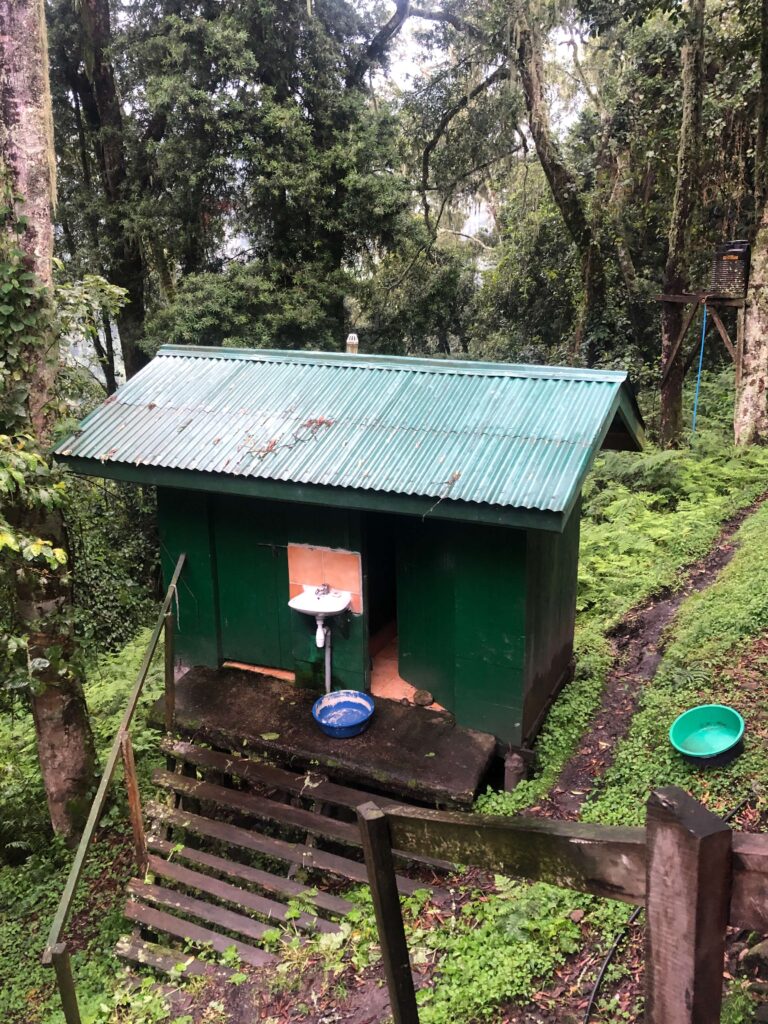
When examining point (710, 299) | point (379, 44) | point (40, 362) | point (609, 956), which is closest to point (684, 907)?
point (609, 956)

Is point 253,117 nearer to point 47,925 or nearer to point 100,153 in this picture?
point 100,153

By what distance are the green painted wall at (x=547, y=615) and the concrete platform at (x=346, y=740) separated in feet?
2.24

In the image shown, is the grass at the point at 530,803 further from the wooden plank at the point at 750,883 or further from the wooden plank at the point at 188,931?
the wooden plank at the point at 750,883

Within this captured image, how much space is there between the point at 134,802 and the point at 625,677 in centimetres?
483

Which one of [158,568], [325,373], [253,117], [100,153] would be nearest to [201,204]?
[253,117]

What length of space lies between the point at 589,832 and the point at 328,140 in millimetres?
15421

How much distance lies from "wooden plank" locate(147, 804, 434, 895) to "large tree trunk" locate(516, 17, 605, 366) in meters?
14.1

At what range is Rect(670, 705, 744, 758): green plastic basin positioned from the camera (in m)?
5.38

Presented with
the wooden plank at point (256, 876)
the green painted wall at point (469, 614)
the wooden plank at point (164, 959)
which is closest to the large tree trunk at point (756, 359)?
the green painted wall at point (469, 614)

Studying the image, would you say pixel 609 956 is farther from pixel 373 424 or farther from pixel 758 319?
pixel 758 319

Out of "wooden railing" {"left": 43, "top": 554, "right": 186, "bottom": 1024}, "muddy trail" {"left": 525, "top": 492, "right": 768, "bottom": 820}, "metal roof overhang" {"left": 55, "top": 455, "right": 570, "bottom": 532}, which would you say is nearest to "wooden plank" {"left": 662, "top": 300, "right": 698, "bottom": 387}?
"muddy trail" {"left": 525, "top": 492, "right": 768, "bottom": 820}

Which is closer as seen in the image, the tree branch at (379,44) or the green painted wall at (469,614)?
the green painted wall at (469,614)

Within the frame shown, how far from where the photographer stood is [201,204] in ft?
49.9

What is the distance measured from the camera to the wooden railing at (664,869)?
1.67m
